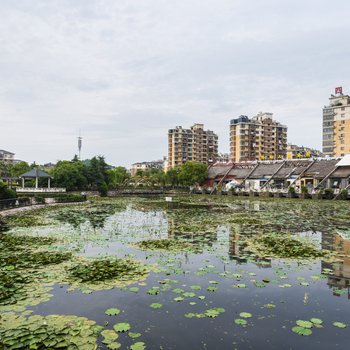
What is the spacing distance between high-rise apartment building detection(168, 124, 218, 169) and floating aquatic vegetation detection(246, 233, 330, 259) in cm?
11758

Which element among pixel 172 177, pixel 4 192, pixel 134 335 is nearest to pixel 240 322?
pixel 134 335

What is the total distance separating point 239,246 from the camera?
1361 centimetres

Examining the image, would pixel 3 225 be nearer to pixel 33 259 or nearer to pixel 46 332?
pixel 33 259

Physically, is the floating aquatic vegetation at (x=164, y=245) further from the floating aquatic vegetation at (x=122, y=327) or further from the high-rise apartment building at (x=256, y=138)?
the high-rise apartment building at (x=256, y=138)

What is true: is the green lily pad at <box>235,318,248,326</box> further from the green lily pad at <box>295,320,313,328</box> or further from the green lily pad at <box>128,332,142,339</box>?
the green lily pad at <box>128,332,142,339</box>

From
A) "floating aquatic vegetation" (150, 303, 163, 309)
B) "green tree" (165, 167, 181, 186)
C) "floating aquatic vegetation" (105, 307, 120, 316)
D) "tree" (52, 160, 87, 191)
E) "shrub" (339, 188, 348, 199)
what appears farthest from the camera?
"green tree" (165, 167, 181, 186)

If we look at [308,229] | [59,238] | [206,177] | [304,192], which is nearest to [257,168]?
[206,177]

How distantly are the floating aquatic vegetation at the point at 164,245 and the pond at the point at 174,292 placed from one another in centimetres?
4

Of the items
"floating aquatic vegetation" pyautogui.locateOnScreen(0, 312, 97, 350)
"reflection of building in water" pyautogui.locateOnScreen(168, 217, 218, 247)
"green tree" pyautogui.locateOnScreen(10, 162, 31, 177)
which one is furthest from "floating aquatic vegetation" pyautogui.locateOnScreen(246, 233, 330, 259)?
"green tree" pyautogui.locateOnScreen(10, 162, 31, 177)

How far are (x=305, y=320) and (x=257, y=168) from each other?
6483cm

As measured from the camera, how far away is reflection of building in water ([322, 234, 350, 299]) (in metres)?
9.07

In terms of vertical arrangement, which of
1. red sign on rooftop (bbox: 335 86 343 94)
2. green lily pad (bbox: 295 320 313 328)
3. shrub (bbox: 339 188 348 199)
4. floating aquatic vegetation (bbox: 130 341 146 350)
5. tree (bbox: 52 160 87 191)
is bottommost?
floating aquatic vegetation (bbox: 130 341 146 350)

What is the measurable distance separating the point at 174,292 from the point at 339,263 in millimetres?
6157

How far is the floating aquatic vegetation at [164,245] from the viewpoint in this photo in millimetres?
13211
